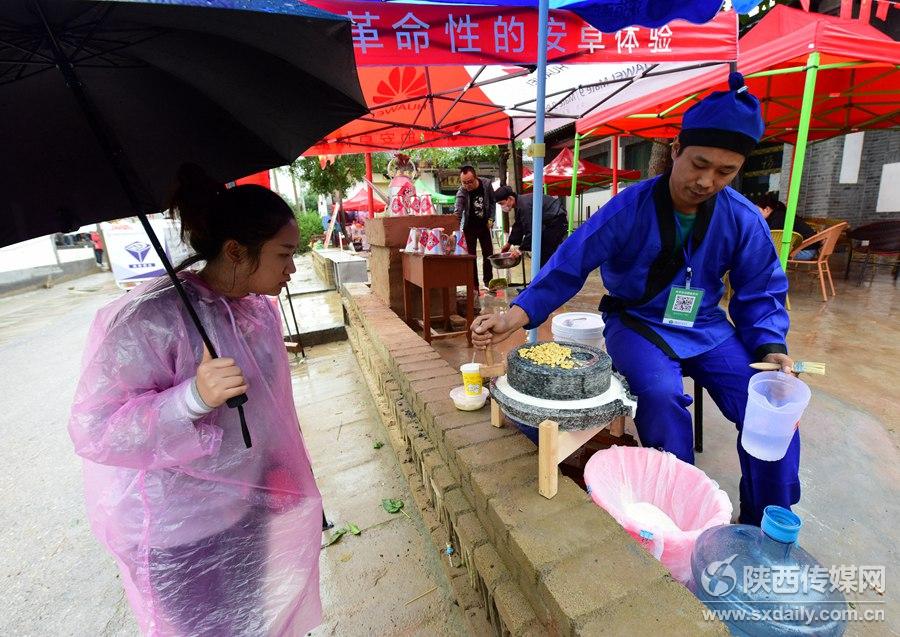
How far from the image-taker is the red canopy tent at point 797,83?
3.58 m

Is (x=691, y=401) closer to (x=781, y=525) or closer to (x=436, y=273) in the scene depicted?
(x=781, y=525)

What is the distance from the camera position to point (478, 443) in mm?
1694

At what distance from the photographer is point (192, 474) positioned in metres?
1.18

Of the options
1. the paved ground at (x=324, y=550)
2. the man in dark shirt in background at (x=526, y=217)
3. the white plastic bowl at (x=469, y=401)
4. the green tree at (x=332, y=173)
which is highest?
the green tree at (x=332, y=173)

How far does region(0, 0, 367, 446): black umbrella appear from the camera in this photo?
941mm

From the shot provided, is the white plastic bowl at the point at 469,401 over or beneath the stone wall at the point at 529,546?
over

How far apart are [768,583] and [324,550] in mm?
1943

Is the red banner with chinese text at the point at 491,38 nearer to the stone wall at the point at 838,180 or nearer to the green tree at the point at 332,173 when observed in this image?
the stone wall at the point at 838,180

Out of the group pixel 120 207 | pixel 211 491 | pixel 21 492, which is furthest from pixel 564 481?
pixel 21 492

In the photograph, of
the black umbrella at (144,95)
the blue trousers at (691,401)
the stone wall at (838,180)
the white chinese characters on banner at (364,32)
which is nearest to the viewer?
the black umbrella at (144,95)

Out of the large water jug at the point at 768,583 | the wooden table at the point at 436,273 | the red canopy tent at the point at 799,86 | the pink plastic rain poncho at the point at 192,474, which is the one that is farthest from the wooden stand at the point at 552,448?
the red canopy tent at the point at 799,86

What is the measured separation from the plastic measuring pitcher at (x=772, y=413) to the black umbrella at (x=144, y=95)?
5.87 ft

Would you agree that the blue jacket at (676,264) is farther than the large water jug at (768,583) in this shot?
Yes

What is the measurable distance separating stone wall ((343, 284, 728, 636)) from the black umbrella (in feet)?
3.04
